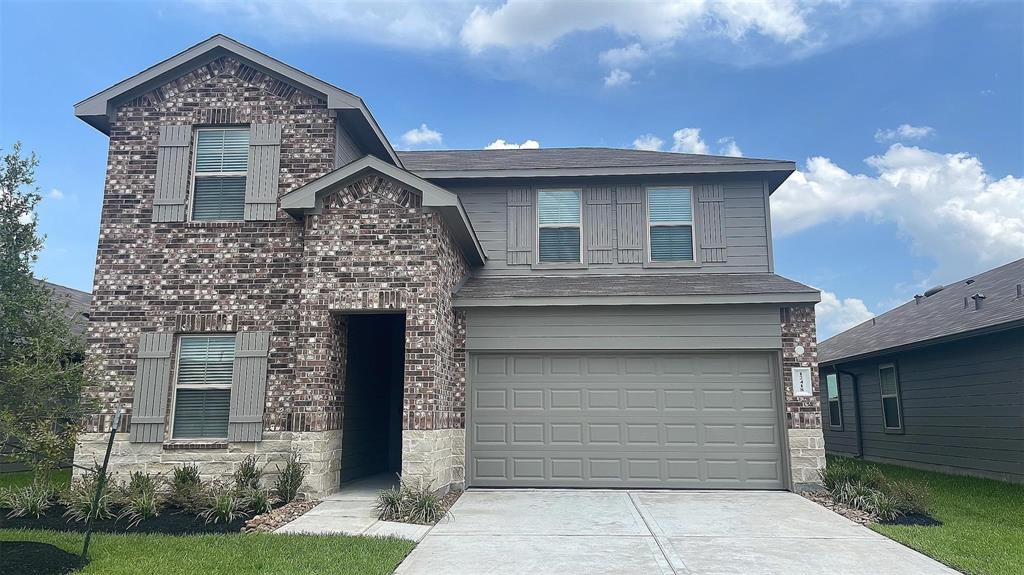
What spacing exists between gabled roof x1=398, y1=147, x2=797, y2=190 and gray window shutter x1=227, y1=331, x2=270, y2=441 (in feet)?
13.6

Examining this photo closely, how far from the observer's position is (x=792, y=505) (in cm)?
876

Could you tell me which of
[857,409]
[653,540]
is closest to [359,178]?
[653,540]

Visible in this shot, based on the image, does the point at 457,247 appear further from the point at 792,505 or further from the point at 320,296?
the point at 792,505

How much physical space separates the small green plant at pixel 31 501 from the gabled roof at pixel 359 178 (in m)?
4.67

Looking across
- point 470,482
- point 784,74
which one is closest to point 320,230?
point 470,482

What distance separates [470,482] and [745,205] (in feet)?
22.4

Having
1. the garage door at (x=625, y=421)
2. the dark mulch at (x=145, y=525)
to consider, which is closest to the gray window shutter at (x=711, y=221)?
the garage door at (x=625, y=421)

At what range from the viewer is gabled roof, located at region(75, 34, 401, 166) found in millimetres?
9984

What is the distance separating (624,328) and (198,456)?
6703 mm

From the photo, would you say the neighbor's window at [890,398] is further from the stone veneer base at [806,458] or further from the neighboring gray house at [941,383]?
the stone veneer base at [806,458]

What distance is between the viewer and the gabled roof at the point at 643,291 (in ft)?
32.9

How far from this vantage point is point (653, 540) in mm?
6617

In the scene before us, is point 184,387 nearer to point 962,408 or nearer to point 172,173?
point 172,173

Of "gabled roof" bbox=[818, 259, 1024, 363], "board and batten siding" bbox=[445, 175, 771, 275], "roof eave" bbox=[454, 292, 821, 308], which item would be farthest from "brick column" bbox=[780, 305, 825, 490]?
"gabled roof" bbox=[818, 259, 1024, 363]
